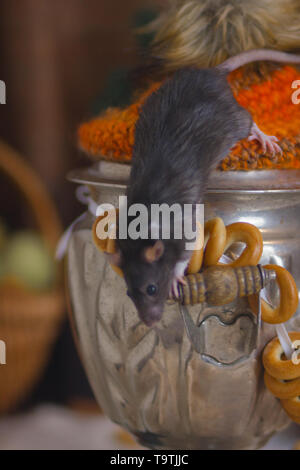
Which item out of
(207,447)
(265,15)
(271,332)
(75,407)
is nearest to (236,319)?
(271,332)

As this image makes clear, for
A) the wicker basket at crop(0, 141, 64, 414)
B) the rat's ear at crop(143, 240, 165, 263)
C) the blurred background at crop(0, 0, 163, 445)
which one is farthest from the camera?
the blurred background at crop(0, 0, 163, 445)

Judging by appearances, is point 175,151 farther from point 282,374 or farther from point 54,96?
point 54,96

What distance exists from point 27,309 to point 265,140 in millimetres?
541

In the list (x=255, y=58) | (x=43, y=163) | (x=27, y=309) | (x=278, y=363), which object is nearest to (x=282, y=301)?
(x=278, y=363)

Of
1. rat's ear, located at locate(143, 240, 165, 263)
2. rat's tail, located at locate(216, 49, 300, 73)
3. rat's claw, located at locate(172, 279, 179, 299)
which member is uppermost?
rat's tail, located at locate(216, 49, 300, 73)

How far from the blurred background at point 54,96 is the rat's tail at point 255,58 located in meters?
0.51

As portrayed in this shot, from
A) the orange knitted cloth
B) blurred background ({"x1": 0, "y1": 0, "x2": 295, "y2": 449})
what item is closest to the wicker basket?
blurred background ({"x1": 0, "y1": 0, "x2": 295, "y2": 449})

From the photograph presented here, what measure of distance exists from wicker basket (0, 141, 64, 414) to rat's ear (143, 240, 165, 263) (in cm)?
47

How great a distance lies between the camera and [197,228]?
39 centimetres

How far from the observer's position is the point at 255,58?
1.52 ft

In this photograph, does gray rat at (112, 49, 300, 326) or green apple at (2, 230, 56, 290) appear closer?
gray rat at (112, 49, 300, 326)

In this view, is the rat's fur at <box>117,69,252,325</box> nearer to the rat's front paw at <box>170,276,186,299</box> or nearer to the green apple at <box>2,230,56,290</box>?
the rat's front paw at <box>170,276,186,299</box>

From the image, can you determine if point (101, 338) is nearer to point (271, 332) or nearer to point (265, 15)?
point (271, 332)

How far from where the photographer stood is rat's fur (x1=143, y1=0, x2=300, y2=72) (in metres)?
0.48
